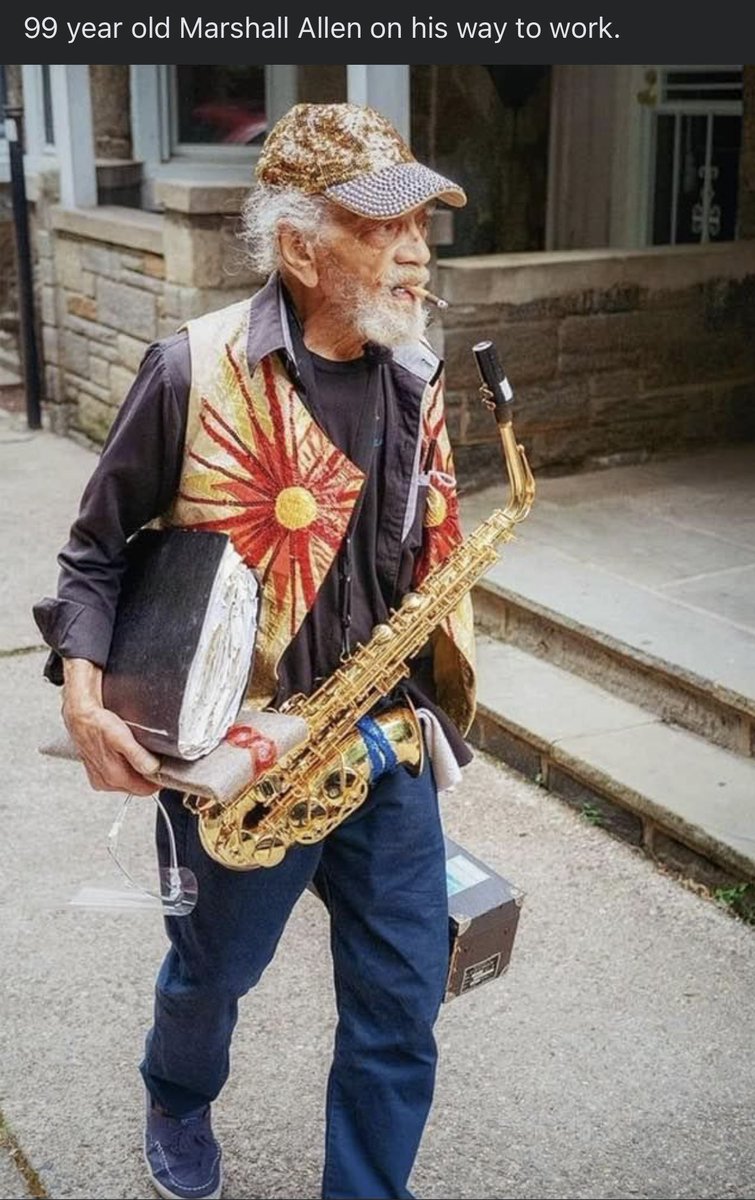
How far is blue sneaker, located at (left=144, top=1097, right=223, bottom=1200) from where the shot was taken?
304 cm

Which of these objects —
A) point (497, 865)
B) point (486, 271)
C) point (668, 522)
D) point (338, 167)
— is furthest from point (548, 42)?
point (338, 167)

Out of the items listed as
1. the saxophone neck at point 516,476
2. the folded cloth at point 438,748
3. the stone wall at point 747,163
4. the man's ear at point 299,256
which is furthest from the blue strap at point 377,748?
the stone wall at point 747,163

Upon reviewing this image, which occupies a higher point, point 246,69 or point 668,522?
point 246,69

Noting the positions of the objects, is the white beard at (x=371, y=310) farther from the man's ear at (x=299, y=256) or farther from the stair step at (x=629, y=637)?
the stair step at (x=629, y=637)

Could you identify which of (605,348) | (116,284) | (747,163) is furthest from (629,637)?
(116,284)

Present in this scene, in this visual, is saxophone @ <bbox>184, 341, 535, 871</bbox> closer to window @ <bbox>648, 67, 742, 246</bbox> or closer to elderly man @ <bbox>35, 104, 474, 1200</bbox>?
elderly man @ <bbox>35, 104, 474, 1200</bbox>

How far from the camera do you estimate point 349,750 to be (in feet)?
9.06

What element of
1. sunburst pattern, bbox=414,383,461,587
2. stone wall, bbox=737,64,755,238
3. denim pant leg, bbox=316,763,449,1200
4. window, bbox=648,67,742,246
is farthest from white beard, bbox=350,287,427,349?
window, bbox=648,67,742,246

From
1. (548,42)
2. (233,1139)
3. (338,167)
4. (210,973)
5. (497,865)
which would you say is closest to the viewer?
(338,167)

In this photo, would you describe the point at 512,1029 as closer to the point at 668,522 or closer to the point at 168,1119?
the point at 168,1119

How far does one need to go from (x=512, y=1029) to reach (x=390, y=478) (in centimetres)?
157

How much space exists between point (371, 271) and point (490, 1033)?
6.30 ft

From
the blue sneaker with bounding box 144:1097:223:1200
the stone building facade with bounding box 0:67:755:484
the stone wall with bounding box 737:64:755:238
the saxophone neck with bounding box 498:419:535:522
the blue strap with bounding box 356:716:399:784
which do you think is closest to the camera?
the blue strap with bounding box 356:716:399:784

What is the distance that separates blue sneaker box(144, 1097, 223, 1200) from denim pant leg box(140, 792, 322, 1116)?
0.16 metres
